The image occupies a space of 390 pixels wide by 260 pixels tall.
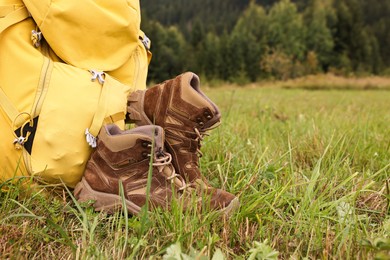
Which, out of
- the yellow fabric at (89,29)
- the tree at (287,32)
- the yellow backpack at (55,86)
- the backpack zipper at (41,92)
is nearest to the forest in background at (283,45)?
the tree at (287,32)

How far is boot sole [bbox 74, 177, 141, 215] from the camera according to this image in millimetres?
1272

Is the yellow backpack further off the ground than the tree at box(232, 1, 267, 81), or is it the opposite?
the yellow backpack

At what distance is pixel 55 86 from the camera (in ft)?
4.47

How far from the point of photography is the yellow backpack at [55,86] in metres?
1.32

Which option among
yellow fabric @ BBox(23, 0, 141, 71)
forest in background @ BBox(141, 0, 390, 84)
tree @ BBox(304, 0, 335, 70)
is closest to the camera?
yellow fabric @ BBox(23, 0, 141, 71)

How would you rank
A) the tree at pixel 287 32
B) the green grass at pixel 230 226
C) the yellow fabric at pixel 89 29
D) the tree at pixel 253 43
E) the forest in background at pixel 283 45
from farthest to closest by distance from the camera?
the tree at pixel 287 32
the tree at pixel 253 43
the forest in background at pixel 283 45
the yellow fabric at pixel 89 29
the green grass at pixel 230 226

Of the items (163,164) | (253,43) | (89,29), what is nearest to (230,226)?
(163,164)

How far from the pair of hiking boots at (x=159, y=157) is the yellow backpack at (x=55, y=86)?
0.08m

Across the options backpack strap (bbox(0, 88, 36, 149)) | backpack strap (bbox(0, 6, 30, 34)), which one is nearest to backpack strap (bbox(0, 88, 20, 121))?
backpack strap (bbox(0, 88, 36, 149))

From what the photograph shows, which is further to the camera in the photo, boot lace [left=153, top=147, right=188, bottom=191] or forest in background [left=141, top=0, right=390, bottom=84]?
forest in background [left=141, top=0, right=390, bottom=84]

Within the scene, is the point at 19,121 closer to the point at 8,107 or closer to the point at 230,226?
the point at 8,107

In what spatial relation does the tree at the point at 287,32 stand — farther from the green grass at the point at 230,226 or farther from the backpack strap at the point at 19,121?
the backpack strap at the point at 19,121

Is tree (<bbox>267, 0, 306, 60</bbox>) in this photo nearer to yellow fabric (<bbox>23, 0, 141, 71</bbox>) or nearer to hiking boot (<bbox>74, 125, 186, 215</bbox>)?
yellow fabric (<bbox>23, 0, 141, 71</bbox>)

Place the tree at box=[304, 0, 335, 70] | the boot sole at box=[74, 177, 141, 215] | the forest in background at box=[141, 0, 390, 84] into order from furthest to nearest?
the tree at box=[304, 0, 335, 70] → the forest in background at box=[141, 0, 390, 84] → the boot sole at box=[74, 177, 141, 215]
